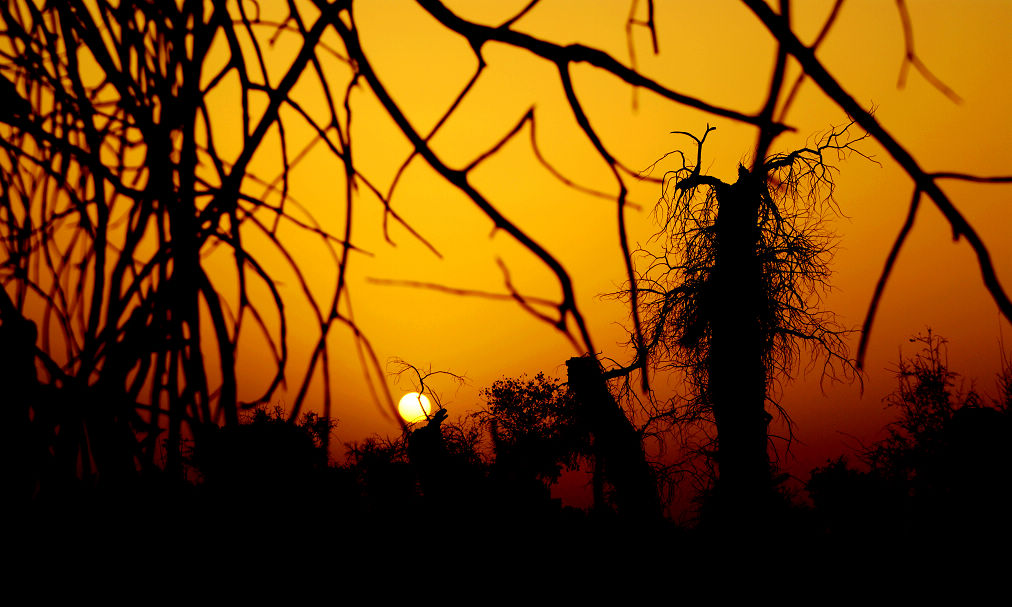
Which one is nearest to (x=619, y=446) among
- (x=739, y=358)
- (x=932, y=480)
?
(x=739, y=358)

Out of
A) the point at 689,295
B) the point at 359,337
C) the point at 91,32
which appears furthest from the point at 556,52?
the point at 689,295

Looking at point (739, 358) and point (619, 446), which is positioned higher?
point (739, 358)

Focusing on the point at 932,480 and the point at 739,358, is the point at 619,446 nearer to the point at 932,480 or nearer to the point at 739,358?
the point at 739,358

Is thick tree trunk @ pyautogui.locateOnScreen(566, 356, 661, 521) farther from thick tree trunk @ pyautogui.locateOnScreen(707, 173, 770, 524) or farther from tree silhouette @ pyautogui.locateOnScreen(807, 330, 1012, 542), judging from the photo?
tree silhouette @ pyautogui.locateOnScreen(807, 330, 1012, 542)

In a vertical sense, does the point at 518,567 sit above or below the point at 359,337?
below

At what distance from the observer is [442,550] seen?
11133mm

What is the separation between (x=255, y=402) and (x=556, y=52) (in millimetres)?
704

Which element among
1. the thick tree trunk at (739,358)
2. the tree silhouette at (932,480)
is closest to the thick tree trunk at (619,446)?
the thick tree trunk at (739,358)

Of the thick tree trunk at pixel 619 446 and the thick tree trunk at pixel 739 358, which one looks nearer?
the thick tree trunk at pixel 619 446

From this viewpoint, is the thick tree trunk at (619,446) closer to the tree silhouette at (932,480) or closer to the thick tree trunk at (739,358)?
the thick tree trunk at (739,358)

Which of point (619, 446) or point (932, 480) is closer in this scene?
point (619, 446)

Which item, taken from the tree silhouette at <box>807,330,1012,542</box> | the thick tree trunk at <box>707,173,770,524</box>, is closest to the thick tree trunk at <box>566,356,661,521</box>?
the thick tree trunk at <box>707,173,770,524</box>

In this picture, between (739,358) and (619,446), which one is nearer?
(619,446)

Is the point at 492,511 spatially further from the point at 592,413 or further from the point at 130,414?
the point at 130,414
